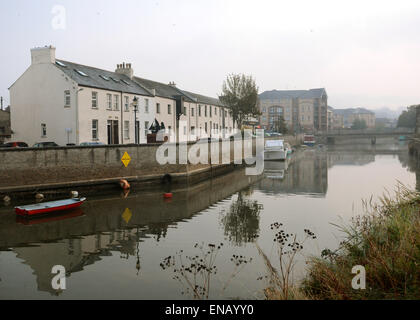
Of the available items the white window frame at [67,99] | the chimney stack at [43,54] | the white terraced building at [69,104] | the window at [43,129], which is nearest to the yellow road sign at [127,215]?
the white terraced building at [69,104]

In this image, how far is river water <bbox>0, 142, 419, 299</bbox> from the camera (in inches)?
400

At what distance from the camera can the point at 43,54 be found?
103 ft

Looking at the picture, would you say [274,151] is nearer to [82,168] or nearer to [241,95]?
[241,95]

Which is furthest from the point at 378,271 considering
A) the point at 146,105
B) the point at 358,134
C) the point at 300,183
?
the point at 358,134

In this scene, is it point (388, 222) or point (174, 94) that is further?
point (174, 94)

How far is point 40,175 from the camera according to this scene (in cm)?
2292

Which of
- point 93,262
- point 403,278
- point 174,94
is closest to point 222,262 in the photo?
point 93,262

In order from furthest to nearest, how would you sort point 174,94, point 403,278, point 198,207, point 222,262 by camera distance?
point 174,94 < point 198,207 < point 222,262 < point 403,278

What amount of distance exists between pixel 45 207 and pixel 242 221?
383 inches
